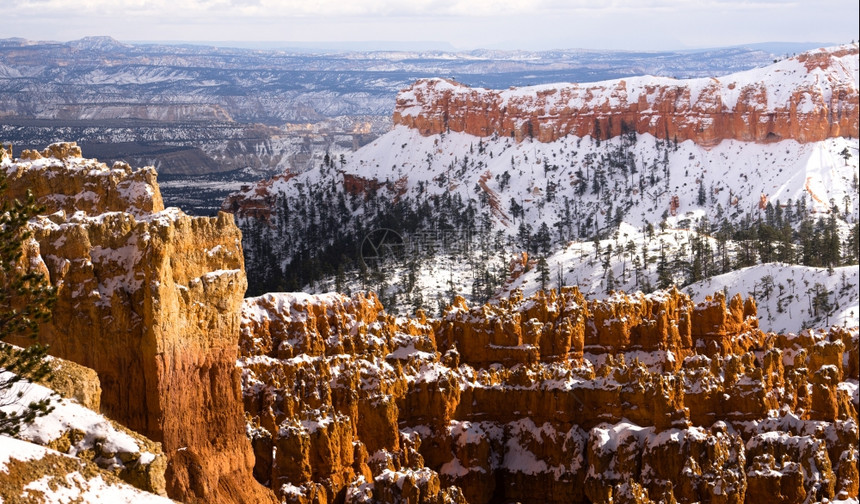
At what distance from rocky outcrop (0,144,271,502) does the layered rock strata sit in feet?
34.9

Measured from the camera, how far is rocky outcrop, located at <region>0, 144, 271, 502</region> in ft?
127

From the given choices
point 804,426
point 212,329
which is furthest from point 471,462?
point 212,329

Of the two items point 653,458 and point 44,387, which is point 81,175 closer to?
point 44,387

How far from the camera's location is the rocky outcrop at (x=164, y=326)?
38594 mm

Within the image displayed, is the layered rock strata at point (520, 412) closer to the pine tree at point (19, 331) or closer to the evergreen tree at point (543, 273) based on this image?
the pine tree at point (19, 331)

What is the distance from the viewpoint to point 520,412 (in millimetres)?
62062

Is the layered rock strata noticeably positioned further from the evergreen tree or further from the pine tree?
the evergreen tree

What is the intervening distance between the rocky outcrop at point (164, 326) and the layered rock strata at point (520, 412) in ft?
34.9

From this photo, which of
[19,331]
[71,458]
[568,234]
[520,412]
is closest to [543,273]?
[568,234]

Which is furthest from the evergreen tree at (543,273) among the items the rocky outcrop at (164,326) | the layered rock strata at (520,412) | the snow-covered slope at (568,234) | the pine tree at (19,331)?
the pine tree at (19,331)

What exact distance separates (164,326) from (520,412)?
27789 millimetres

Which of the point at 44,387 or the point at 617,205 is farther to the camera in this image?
the point at 617,205

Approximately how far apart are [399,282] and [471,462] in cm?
7684

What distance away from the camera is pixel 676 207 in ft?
625
